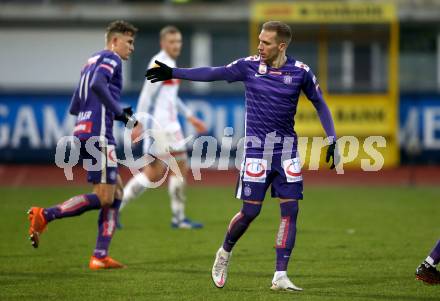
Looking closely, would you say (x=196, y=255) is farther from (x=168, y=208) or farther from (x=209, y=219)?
(x=168, y=208)

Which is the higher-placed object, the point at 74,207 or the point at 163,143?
the point at 163,143

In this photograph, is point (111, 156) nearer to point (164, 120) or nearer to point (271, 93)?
point (271, 93)

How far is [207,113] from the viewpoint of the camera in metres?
24.6

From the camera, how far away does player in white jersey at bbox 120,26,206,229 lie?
13383mm

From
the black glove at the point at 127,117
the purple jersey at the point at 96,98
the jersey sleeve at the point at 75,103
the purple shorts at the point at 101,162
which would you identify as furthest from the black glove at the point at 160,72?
the jersey sleeve at the point at 75,103

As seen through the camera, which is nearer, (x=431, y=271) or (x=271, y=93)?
(x=271, y=93)

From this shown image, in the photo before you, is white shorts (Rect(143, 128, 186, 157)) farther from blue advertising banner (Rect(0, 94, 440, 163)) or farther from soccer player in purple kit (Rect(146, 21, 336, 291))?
blue advertising banner (Rect(0, 94, 440, 163))

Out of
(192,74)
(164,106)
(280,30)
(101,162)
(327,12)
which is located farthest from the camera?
(327,12)

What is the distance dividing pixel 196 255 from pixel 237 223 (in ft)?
7.31

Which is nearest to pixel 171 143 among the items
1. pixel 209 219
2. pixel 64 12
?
pixel 209 219

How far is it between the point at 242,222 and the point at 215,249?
8.90ft

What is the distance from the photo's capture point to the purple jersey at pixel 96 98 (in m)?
9.48

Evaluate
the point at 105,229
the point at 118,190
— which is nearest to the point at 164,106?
the point at 118,190

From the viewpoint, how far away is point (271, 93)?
8.51 m
